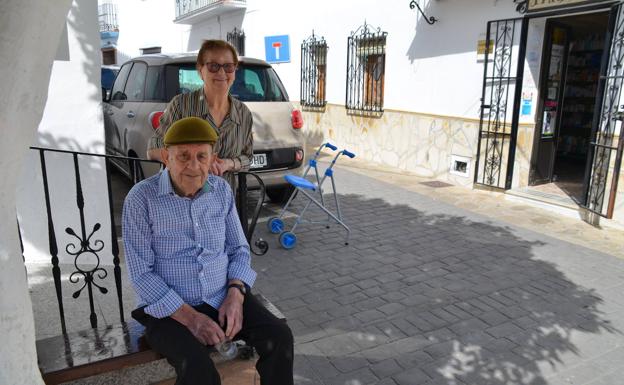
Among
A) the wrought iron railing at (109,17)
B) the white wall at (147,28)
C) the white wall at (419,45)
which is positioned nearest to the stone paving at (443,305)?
the white wall at (419,45)

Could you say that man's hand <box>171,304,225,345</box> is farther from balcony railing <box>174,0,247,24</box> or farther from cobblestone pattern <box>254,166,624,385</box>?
balcony railing <box>174,0,247,24</box>

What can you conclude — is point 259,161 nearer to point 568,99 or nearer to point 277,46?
point 568,99

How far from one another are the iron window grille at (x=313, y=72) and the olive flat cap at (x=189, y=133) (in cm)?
1040

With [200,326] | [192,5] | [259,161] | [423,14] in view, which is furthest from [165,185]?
[192,5]

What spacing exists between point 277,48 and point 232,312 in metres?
12.8

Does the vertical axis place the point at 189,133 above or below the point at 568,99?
below

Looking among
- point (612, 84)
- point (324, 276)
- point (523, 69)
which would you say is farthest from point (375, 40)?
point (324, 276)

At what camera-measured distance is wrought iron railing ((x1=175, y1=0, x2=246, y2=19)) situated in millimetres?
16381

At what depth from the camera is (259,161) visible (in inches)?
226

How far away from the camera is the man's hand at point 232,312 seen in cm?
221

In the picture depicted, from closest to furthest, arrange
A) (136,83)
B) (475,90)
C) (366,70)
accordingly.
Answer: (136,83) → (475,90) → (366,70)

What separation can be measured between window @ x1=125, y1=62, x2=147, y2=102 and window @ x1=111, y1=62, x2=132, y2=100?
16 cm

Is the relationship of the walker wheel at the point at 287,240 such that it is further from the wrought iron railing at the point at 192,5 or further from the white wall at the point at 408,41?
the wrought iron railing at the point at 192,5

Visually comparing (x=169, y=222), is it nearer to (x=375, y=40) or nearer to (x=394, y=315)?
(x=394, y=315)
